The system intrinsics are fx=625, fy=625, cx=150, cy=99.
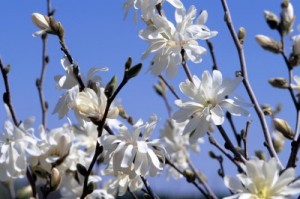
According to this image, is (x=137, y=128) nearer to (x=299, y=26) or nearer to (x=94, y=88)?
(x=94, y=88)

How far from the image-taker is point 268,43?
148cm

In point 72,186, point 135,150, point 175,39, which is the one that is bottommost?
point 72,186

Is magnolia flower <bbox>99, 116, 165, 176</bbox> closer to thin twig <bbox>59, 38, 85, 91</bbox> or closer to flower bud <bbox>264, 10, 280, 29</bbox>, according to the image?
thin twig <bbox>59, 38, 85, 91</bbox>

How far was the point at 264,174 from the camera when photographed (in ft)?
3.44

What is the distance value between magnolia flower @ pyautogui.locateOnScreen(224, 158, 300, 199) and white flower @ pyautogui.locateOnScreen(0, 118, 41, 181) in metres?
0.54

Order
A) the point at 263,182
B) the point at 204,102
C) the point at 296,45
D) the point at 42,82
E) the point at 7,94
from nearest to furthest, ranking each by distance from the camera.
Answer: the point at 263,182, the point at 204,102, the point at 296,45, the point at 7,94, the point at 42,82

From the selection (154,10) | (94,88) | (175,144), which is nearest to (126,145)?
(94,88)

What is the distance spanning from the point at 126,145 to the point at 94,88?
0.14m

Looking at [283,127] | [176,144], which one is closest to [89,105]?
[283,127]

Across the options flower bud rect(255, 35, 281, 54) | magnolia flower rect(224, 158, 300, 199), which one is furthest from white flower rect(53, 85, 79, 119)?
flower bud rect(255, 35, 281, 54)

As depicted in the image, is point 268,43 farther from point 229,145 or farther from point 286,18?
point 229,145

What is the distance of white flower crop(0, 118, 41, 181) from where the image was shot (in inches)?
54.2

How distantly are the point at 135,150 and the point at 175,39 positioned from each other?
0.79 ft

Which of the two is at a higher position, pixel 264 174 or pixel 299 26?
pixel 299 26
